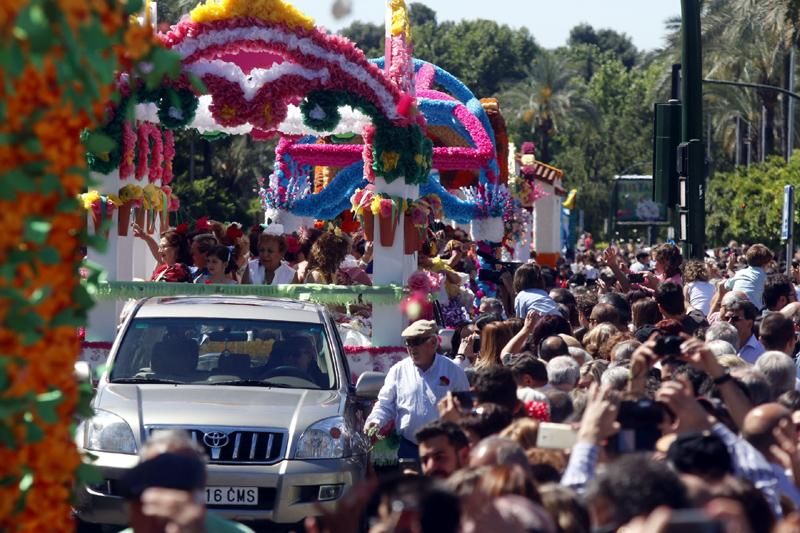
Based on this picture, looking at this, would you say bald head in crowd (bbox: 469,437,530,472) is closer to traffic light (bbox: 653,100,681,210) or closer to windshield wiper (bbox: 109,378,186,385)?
windshield wiper (bbox: 109,378,186,385)

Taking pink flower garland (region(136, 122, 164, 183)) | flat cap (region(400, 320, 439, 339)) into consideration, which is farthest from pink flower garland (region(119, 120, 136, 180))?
flat cap (region(400, 320, 439, 339))

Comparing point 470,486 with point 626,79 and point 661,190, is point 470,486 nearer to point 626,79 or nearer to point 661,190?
point 661,190

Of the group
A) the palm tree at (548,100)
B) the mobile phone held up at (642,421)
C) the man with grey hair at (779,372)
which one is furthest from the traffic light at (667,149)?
the palm tree at (548,100)

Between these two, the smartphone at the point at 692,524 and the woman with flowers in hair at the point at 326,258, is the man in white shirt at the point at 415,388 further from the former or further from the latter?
the smartphone at the point at 692,524

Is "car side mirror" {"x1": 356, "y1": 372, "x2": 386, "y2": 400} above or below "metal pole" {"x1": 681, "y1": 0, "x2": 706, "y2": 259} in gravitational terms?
below

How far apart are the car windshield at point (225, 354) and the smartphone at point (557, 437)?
3745 mm

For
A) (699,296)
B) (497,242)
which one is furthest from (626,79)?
(699,296)

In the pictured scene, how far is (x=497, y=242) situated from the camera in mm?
22703

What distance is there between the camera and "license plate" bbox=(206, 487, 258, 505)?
8.97 m

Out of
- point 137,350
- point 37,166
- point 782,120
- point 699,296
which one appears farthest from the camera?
point 782,120

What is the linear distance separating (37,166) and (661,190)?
12039 millimetres

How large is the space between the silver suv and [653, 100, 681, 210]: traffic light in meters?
6.03

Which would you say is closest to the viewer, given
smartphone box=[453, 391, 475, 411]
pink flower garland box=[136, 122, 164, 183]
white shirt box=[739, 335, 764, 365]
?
smartphone box=[453, 391, 475, 411]

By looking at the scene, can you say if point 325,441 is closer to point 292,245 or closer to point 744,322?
point 744,322
